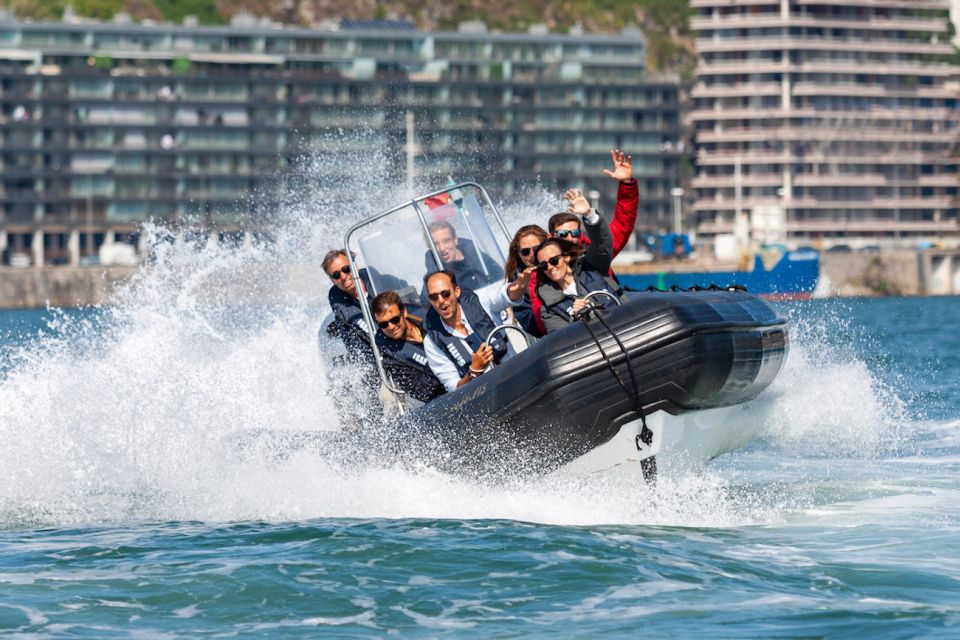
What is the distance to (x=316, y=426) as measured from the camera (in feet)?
44.9

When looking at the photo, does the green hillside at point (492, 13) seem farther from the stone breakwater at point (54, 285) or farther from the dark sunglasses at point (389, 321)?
the dark sunglasses at point (389, 321)

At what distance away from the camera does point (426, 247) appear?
11.9 meters

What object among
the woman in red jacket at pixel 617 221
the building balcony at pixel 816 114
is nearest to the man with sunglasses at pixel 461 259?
the woman in red jacket at pixel 617 221

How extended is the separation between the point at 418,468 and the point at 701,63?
106162 millimetres

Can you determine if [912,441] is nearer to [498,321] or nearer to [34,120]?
[498,321]

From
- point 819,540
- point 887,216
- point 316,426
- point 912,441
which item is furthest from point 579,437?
point 887,216

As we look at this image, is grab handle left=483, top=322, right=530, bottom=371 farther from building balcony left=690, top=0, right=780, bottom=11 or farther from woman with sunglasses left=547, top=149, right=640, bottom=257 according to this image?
building balcony left=690, top=0, right=780, bottom=11

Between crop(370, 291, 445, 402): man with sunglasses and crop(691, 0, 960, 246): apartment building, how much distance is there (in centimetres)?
9971

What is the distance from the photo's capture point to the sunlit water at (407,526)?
828cm

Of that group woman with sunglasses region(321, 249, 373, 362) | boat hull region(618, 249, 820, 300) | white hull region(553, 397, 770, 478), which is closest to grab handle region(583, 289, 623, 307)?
white hull region(553, 397, 770, 478)

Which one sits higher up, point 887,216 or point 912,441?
point 887,216

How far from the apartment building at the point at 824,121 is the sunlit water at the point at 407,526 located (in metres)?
96.2

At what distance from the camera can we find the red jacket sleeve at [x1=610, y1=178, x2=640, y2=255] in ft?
38.3

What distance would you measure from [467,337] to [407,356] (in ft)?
1.51
